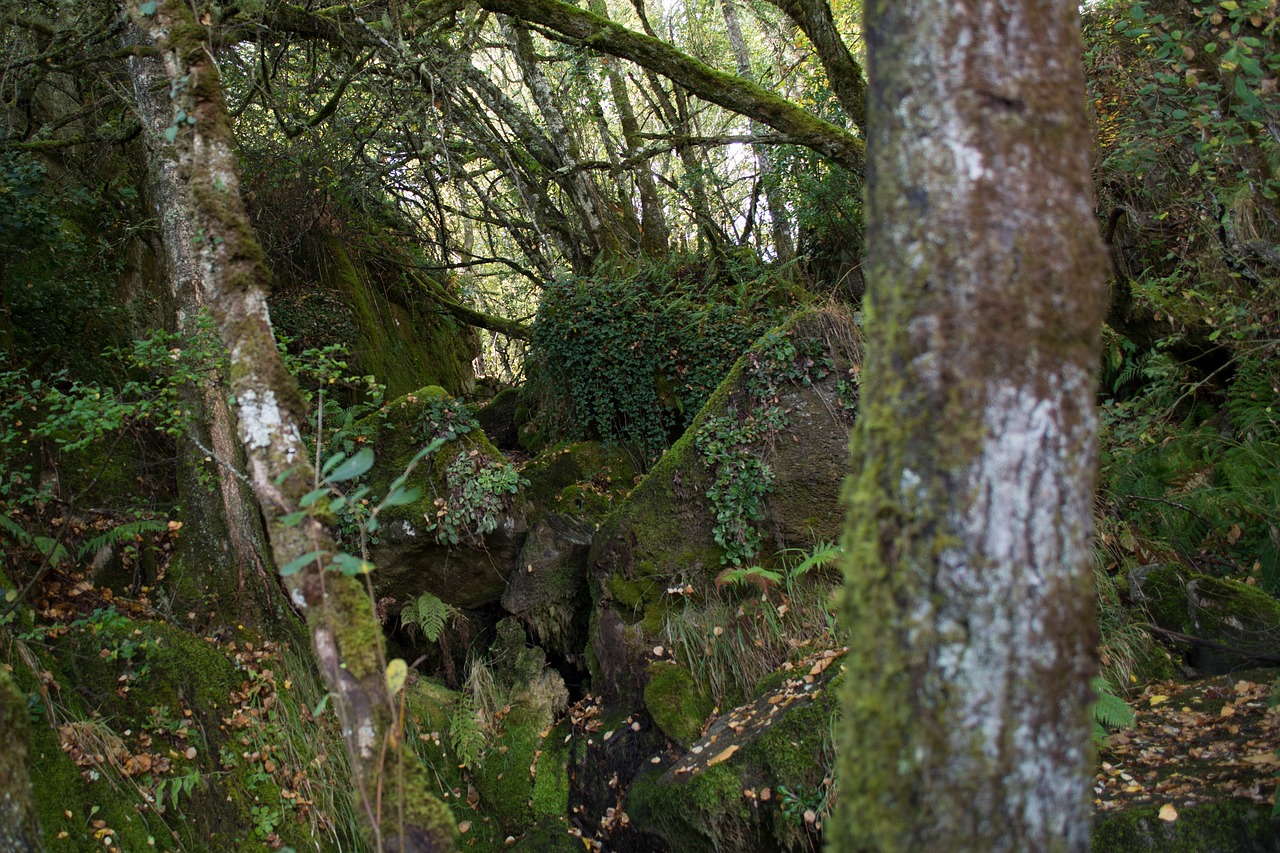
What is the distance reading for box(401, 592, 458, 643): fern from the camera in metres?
→ 6.27

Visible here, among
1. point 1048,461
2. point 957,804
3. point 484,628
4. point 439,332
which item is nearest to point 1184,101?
point 1048,461

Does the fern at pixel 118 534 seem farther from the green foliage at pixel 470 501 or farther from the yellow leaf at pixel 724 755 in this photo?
the yellow leaf at pixel 724 755

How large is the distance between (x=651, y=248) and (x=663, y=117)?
9.57 ft

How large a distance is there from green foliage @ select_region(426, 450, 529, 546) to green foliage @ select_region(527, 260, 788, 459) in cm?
184

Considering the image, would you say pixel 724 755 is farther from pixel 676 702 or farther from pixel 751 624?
pixel 751 624

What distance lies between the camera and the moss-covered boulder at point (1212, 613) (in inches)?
169

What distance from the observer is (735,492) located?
19.7ft

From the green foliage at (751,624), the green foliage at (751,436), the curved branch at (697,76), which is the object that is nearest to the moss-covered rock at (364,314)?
the curved branch at (697,76)

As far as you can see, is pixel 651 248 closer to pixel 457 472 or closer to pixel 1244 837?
pixel 457 472

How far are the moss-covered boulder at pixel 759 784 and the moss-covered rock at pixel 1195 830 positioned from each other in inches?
52.2

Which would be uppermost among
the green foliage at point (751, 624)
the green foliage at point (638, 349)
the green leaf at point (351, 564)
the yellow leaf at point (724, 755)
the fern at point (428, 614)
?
the green foliage at point (638, 349)

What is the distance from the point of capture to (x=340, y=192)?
9344 mm

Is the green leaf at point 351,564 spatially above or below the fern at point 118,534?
below

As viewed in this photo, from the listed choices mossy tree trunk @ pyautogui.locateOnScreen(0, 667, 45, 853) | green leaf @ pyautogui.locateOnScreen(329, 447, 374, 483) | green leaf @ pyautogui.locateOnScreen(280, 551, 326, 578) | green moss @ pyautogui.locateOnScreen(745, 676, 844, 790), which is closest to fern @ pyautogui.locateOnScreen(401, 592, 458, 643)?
green moss @ pyautogui.locateOnScreen(745, 676, 844, 790)
